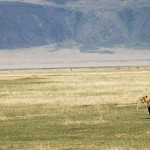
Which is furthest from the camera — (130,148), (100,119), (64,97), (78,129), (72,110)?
(64,97)

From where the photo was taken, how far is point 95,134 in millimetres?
25984

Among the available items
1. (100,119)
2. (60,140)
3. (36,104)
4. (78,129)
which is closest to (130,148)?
(60,140)

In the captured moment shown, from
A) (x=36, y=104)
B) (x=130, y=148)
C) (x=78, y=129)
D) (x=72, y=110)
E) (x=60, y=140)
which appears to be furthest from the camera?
(x=36, y=104)

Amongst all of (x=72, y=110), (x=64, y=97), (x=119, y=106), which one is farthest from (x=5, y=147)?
(x=64, y=97)

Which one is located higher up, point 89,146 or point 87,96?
point 87,96

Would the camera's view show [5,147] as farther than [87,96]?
No

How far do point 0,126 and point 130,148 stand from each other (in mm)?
9023

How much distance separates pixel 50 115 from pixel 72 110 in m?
2.68

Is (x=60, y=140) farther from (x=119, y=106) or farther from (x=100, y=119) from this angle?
(x=119, y=106)

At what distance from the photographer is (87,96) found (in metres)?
47.5

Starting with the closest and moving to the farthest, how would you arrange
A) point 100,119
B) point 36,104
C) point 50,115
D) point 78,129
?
point 78,129 → point 100,119 → point 50,115 → point 36,104

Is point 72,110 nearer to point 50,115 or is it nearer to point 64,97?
point 50,115

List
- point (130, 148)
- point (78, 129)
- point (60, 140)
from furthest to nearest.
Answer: point (78, 129) → point (60, 140) → point (130, 148)

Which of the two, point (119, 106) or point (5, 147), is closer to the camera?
point (5, 147)
